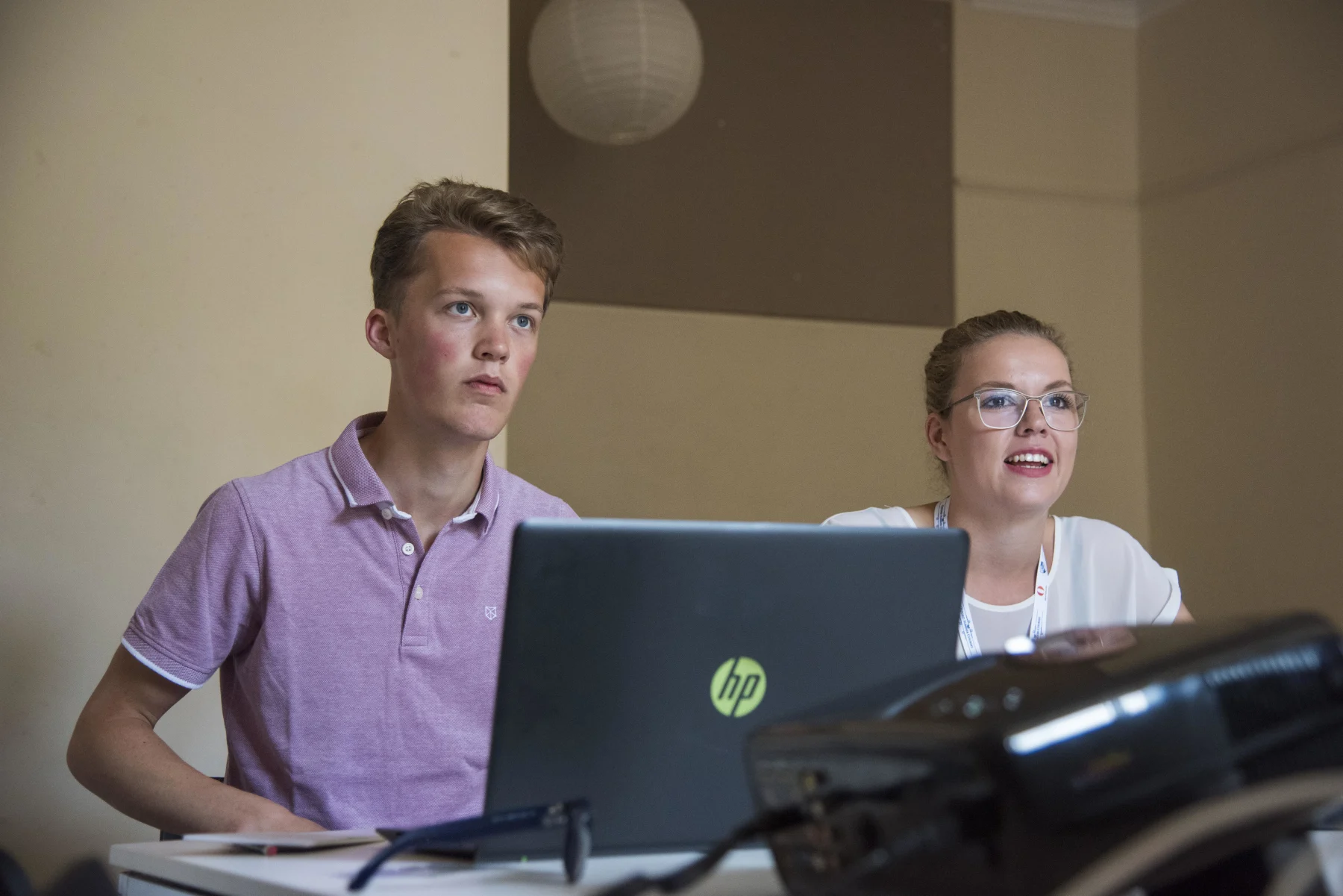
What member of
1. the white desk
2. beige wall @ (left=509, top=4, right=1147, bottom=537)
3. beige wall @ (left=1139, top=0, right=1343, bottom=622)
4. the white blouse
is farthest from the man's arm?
beige wall @ (left=1139, top=0, right=1343, bottom=622)

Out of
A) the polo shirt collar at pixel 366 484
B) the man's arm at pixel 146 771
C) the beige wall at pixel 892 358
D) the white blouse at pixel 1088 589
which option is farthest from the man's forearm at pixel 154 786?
the beige wall at pixel 892 358

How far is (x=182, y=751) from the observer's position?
2.07m

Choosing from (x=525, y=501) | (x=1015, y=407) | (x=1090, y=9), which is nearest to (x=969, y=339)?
(x=1015, y=407)

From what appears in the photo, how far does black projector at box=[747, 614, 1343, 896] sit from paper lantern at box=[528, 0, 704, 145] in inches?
102

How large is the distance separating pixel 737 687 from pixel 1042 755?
0.38 meters

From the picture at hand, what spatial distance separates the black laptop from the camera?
35.7 inches

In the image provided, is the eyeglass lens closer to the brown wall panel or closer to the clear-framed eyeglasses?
the clear-framed eyeglasses

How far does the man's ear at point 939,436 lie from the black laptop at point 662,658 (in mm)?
1192

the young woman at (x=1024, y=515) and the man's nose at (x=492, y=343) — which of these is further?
the young woman at (x=1024, y=515)

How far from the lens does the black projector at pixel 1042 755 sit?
0.60 metres

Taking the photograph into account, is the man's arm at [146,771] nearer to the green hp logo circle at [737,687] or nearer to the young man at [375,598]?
the young man at [375,598]

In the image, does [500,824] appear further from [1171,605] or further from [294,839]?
[1171,605]

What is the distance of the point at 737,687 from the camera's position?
0.95 metres

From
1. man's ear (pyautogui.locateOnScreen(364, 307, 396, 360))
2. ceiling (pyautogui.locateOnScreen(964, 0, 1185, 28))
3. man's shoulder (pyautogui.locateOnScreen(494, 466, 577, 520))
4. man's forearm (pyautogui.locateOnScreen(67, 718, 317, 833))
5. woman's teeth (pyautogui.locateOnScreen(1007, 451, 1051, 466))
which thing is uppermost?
ceiling (pyautogui.locateOnScreen(964, 0, 1185, 28))
